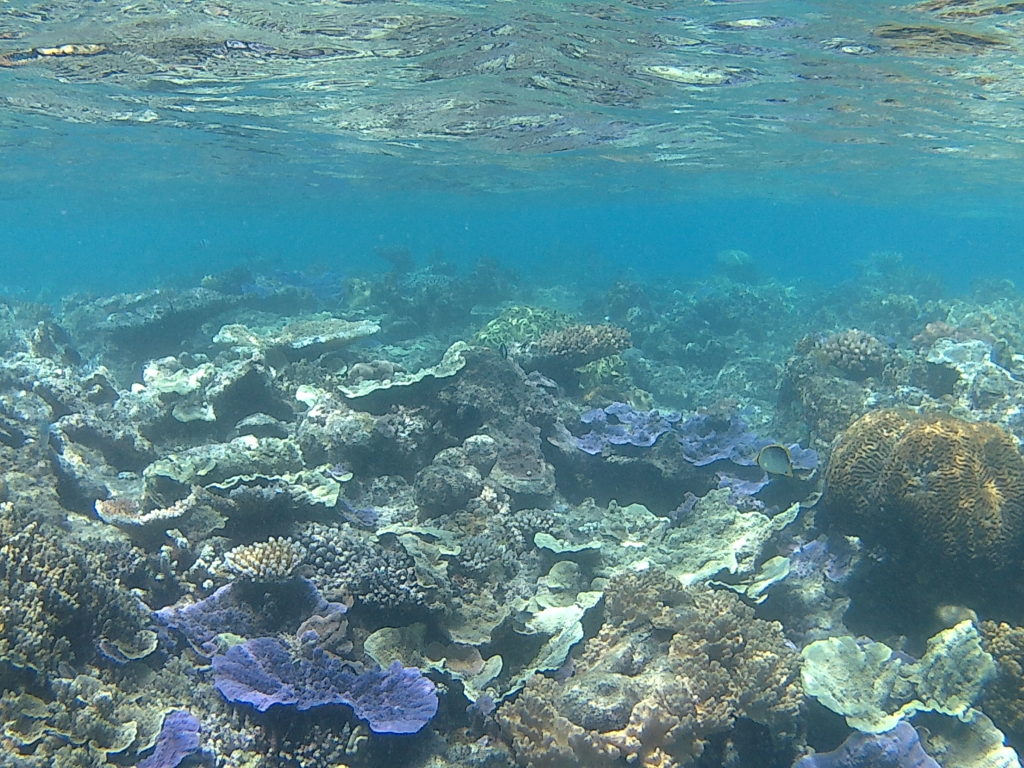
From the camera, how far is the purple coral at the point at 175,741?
4.53 m

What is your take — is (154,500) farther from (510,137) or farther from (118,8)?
(510,137)

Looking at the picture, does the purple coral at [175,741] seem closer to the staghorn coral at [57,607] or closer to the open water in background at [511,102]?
the staghorn coral at [57,607]

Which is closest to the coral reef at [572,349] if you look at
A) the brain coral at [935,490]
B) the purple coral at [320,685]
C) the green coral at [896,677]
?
the brain coral at [935,490]

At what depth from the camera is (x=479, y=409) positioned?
10.3m

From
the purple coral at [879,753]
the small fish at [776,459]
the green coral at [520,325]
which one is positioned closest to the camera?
the purple coral at [879,753]

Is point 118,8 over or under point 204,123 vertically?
over

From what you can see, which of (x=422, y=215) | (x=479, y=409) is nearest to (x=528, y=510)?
(x=479, y=409)

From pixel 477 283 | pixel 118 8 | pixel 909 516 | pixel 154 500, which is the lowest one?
pixel 477 283

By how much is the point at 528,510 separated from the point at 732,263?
34225 mm

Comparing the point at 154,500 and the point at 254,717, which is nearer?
the point at 254,717

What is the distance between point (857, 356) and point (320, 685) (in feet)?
39.3

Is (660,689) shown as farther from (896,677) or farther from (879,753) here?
(896,677)

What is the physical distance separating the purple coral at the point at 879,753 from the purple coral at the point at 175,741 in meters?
4.62

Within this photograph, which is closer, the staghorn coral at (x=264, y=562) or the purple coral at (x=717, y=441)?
the staghorn coral at (x=264, y=562)
